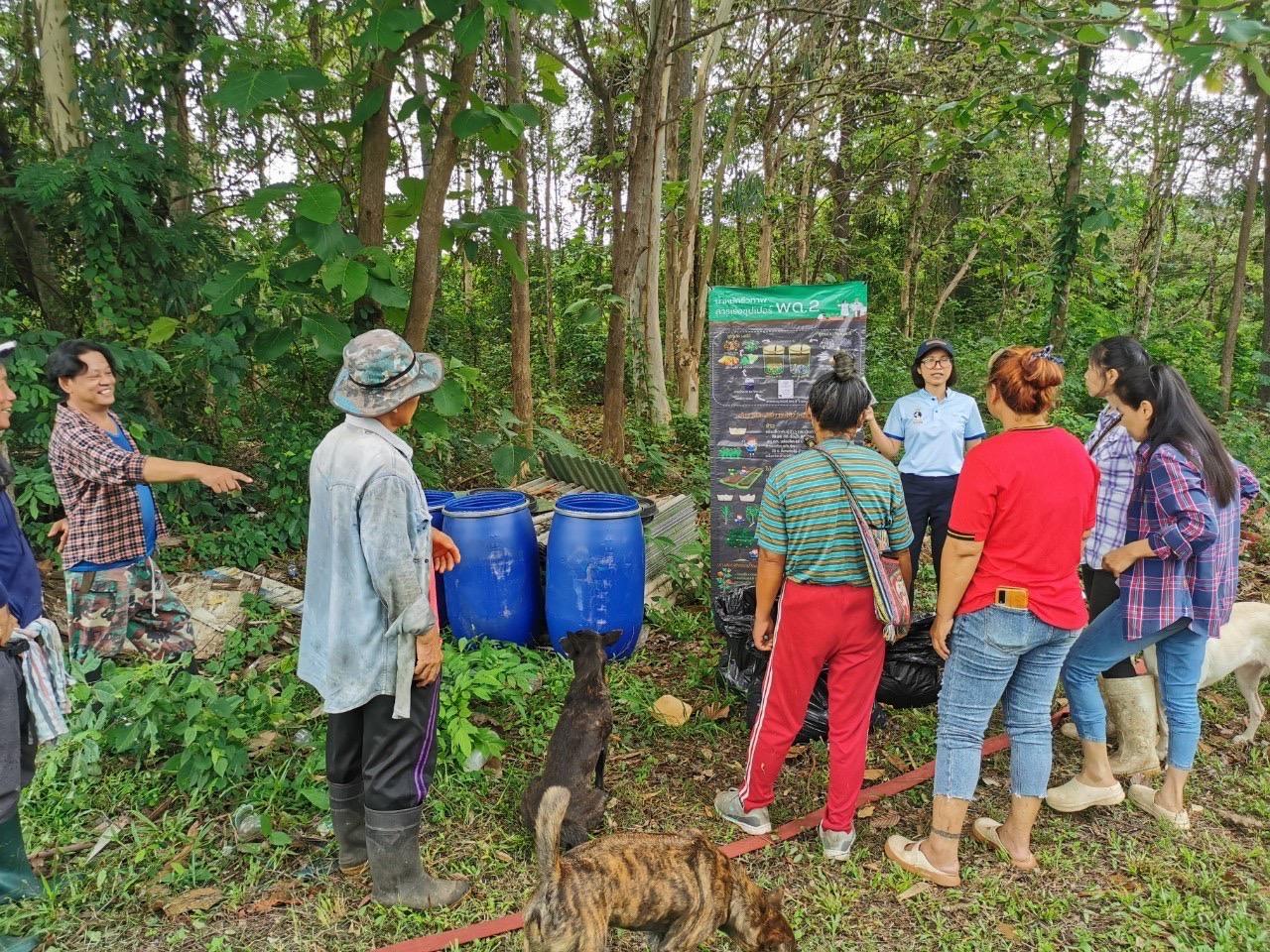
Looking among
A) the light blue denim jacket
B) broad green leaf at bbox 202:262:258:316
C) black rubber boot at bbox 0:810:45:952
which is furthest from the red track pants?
broad green leaf at bbox 202:262:258:316

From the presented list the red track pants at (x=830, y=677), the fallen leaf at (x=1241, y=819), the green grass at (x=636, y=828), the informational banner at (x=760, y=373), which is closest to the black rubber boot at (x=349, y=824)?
the green grass at (x=636, y=828)

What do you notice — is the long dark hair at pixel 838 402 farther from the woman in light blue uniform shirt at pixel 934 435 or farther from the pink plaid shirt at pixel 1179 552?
the woman in light blue uniform shirt at pixel 934 435

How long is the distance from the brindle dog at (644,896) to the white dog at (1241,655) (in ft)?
7.39

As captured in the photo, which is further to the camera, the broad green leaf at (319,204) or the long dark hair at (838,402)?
the broad green leaf at (319,204)

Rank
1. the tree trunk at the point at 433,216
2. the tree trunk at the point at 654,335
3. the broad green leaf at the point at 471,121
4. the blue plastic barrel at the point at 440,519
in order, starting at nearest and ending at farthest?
the broad green leaf at the point at 471,121, the tree trunk at the point at 433,216, the blue plastic barrel at the point at 440,519, the tree trunk at the point at 654,335

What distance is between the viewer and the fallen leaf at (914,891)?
2.66 metres

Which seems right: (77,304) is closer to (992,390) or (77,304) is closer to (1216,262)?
(992,390)

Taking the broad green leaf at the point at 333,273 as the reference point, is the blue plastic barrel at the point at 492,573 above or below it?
below

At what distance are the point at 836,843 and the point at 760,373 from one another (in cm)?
261

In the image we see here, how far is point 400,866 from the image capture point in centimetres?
248

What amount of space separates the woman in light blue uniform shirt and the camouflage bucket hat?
8.96 feet

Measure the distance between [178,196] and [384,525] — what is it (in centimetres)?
478

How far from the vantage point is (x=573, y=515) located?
407 centimetres

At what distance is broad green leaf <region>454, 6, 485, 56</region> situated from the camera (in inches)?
131
